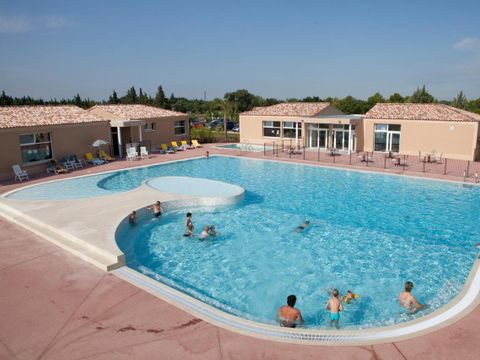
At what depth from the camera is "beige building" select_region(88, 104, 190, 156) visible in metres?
30.8

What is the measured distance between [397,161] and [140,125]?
19.5m

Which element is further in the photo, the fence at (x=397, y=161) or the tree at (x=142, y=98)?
the tree at (x=142, y=98)

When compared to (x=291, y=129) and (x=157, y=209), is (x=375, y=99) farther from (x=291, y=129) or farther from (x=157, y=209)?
(x=157, y=209)

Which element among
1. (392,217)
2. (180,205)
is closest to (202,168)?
(180,205)

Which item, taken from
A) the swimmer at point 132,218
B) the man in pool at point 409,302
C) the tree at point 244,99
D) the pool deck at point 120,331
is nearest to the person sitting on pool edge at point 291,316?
the pool deck at point 120,331

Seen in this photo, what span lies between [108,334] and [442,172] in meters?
21.0

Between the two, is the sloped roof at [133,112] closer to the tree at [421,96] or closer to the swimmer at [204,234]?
the swimmer at [204,234]

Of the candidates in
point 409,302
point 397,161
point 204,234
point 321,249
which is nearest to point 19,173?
point 204,234

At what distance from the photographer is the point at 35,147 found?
24000mm

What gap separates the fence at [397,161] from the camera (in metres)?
22.5

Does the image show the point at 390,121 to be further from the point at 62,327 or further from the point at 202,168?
the point at 62,327

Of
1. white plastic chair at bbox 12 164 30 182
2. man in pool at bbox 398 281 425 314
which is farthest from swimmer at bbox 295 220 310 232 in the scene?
white plastic chair at bbox 12 164 30 182

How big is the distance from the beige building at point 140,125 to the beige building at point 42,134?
7.74ft

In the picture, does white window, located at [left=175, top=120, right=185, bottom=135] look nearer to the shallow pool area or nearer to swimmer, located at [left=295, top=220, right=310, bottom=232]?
the shallow pool area
